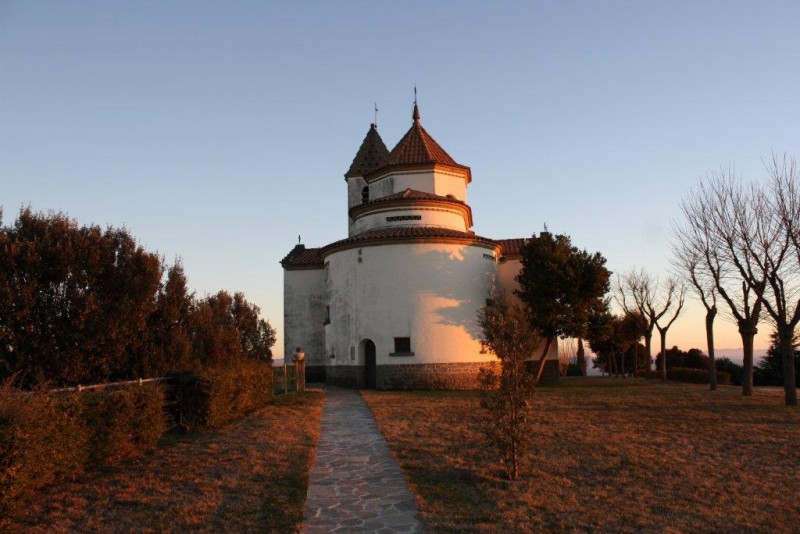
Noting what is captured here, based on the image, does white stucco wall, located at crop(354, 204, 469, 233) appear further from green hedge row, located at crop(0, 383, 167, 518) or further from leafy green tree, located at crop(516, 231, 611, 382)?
green hedge row, located at crop(0, 383, 167, 518)

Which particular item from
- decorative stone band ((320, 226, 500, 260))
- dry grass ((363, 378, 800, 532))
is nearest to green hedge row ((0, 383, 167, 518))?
dry grass ((363, 378, 800, 532))

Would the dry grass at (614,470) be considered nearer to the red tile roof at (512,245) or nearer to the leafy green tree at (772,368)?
the red tile roof at (512,245)

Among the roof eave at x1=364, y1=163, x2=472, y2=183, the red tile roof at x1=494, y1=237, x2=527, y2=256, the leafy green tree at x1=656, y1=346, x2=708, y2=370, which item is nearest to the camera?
the roof eave at x1=364, y1=163, x2=472, y2=183

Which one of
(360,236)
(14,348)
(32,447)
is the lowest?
(32,447)

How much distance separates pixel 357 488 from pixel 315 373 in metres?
24.7

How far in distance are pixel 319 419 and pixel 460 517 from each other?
9.89 m

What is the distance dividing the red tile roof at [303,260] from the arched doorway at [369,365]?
872 centimetres

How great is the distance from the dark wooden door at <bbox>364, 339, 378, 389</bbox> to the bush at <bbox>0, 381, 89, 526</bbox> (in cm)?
1762

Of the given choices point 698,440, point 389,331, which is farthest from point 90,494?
point 389,331

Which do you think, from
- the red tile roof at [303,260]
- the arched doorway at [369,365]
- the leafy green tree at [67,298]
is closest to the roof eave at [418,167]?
the red tile roof at [303,260]

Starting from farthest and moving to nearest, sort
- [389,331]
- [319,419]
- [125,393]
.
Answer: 1. [389,331]
2. [319,419]
3. [125,393]

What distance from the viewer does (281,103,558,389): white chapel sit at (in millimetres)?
25438

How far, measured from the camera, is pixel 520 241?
34.0m

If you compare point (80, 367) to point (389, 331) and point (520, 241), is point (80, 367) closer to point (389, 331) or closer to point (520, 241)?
point (389, 331)
